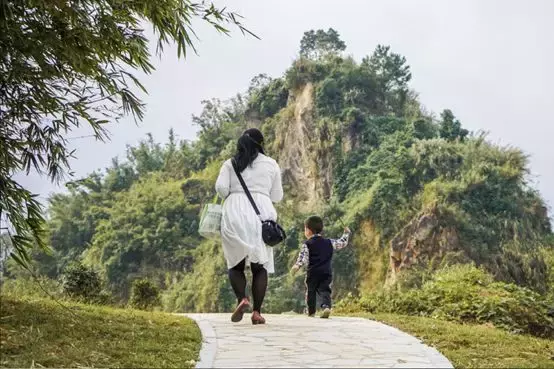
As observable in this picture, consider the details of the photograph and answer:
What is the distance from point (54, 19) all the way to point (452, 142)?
21.2 meters

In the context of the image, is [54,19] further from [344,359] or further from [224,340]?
[344,359]

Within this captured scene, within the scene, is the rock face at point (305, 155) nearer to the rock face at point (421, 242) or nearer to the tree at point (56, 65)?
the rock face at point (421, 242)

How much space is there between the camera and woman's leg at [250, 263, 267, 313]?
7242mm

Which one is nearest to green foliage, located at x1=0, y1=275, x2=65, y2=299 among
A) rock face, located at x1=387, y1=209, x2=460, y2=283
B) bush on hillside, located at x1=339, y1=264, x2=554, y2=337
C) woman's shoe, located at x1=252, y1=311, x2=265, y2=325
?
woman's shoe, located at x1=252, y1=311, x2=265, y2=325

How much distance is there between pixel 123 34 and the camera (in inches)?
316

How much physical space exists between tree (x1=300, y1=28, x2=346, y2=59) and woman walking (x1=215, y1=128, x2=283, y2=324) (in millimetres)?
33119

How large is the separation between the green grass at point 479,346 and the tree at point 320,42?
33477mm

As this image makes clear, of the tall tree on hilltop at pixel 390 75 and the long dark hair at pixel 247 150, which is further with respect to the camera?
the tall tree on hilltop at pixel 390 75

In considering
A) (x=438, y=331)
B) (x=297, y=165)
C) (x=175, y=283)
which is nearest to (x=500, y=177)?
(x=297, y=165)

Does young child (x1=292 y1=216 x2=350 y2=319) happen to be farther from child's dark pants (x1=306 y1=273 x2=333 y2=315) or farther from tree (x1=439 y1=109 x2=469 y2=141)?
tree (x1=439 y1=109 x2=469 y2=141)

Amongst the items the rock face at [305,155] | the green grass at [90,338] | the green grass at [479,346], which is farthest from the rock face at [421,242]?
the green grass at [90,338]

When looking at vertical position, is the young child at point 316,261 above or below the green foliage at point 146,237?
below

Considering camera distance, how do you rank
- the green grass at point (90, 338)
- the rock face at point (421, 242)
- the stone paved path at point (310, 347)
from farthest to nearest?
the rock face at point (421, 242) < the green grass at point (90, 338) < the stone paved path at point (310, 347)

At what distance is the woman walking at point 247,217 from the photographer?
7.27 metres
